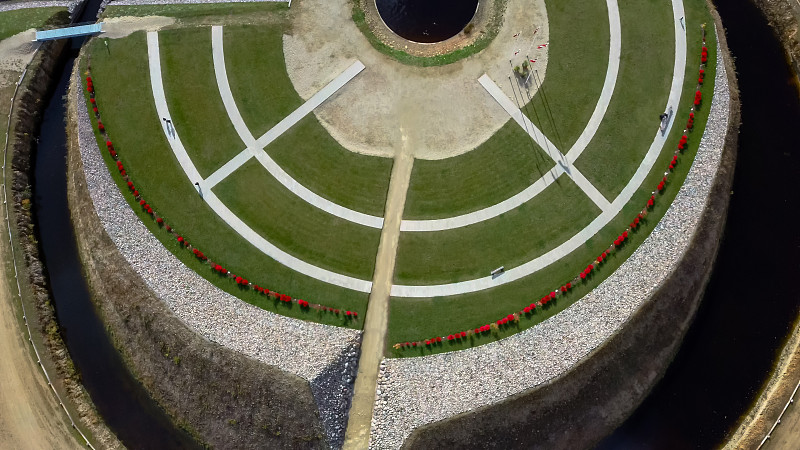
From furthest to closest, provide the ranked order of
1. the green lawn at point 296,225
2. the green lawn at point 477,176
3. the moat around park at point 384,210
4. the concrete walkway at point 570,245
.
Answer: the green lawn at point 477,176 < the green lawn at point 296,225 < the concrete walkway at point 570,245 < the moat around park at point 384,210

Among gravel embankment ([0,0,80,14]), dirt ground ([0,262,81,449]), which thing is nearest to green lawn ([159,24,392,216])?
gravel embankment ([0,0,80,14])

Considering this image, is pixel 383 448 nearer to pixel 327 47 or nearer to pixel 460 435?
pixel 460 435

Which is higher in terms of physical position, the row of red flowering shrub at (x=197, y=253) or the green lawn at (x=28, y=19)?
the green lawn at (x=28, y=19)

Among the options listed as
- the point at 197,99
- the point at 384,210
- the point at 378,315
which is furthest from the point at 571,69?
the point at 197,99

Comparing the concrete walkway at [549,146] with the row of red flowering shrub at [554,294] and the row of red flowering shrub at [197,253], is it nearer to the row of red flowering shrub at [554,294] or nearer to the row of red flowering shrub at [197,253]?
the row of red flowering shrub at [554,294]

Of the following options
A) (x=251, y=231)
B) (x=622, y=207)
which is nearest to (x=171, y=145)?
(x=251, y=231)

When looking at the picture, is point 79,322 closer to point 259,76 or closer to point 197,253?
point 197,253

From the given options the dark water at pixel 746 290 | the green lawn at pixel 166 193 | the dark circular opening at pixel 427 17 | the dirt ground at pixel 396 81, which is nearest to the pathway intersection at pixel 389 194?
the green lawn at pixel 166 193
